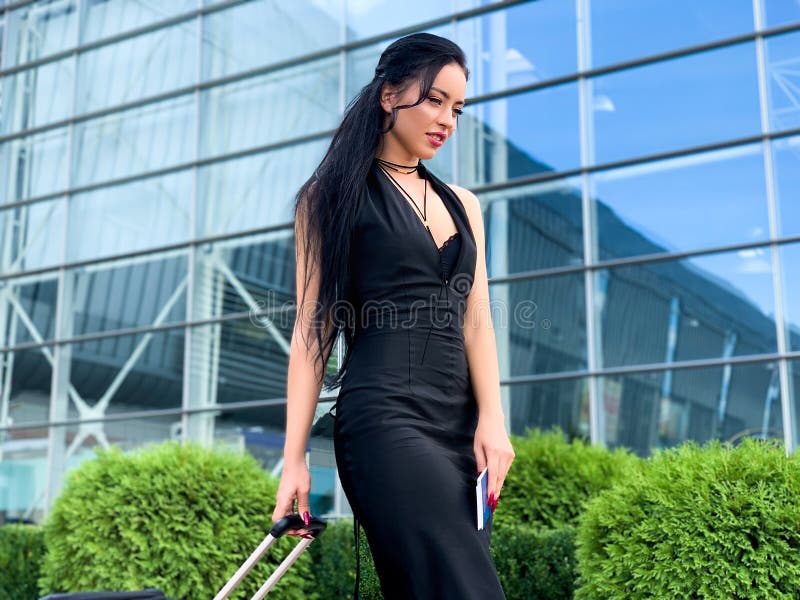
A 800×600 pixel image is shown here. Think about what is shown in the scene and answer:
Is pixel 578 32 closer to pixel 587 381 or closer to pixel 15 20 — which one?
pixel 587 381

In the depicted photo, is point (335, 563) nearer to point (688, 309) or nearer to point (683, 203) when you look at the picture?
point (688, 309)

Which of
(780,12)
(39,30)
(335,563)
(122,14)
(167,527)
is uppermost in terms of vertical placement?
(39,30)

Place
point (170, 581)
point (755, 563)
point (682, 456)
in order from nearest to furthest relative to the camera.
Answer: point (755, 563), point (682, 456), point (170, 581)

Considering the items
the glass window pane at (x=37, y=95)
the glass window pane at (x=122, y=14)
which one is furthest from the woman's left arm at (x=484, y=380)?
the glass window pane at (x=37, y=95)

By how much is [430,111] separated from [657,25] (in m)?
7.58

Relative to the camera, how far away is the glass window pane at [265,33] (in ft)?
Answer: 36.8

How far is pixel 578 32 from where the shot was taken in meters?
9.45

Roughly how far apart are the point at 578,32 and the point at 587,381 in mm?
3294

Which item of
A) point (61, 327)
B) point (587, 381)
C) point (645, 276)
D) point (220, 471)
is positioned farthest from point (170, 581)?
point (61, 327)

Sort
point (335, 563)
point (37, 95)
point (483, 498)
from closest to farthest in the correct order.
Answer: point (483, 498), point (335, 563), point (37, 95)

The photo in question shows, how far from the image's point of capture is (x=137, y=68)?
12664 millimetres

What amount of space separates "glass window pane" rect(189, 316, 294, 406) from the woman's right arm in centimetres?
851

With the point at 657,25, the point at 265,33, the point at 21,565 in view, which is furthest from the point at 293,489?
the point at 265,33

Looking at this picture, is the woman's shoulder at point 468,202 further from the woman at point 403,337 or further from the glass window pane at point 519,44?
the glass window pane at point 519,44
